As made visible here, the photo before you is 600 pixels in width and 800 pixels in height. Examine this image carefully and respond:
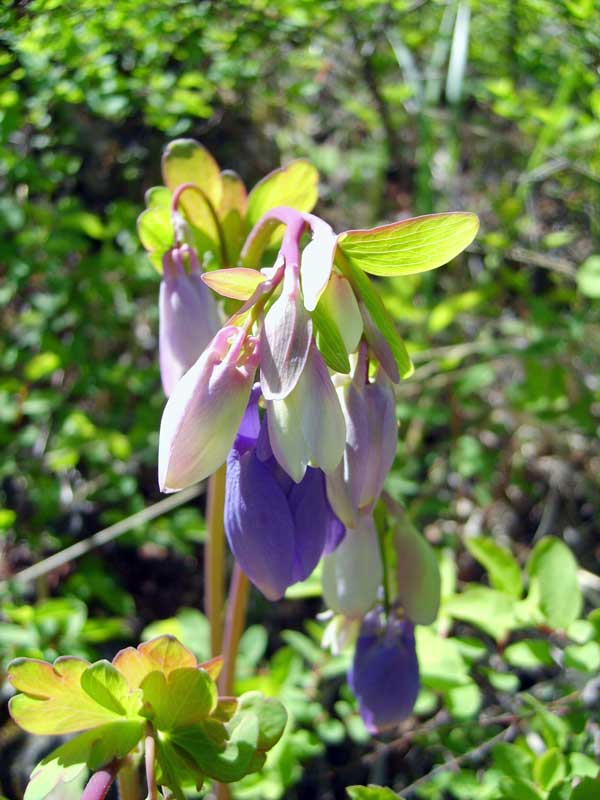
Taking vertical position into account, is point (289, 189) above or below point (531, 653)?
above

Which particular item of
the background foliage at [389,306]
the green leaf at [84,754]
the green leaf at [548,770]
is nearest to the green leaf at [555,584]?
the background foliage at [389,306]

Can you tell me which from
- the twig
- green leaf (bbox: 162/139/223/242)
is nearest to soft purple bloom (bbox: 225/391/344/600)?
green leaf (bbox: 162/139/223/242)

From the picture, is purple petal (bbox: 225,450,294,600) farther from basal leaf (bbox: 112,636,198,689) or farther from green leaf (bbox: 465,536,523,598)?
green leaf (bbox: 465,536,523,598)

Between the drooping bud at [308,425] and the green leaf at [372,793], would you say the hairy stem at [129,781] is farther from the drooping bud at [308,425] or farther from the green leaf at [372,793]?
the drooping bud at [308,425]

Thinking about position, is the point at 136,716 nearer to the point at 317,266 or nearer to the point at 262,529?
the point at 262,529

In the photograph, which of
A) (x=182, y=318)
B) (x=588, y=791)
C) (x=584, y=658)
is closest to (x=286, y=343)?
(x=182, y=318)

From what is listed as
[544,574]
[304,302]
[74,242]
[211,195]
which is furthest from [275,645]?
[304,302]
